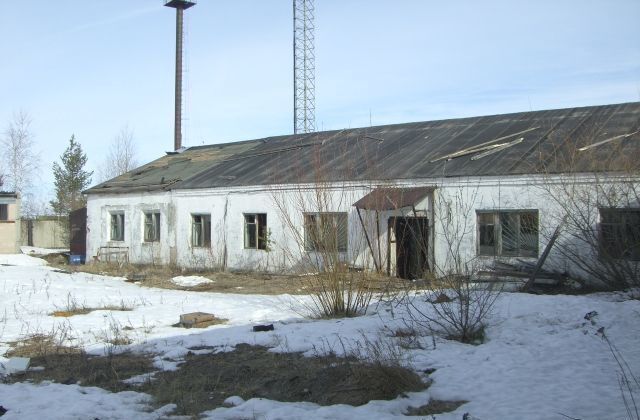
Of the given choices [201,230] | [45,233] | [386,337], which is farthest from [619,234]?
[45,233]

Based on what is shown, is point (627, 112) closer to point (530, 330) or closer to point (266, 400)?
point (530, 330)

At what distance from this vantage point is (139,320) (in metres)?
11.2

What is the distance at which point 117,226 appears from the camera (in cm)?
2627

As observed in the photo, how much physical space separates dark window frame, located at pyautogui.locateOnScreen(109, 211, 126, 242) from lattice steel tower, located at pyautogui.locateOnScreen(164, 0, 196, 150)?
9.62 m

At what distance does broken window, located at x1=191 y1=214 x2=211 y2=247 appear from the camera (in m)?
22.4

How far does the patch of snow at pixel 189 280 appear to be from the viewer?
18.2m

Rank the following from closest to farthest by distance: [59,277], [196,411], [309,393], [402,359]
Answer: [196,411] → [309,393] → [402,359] → [59,277]

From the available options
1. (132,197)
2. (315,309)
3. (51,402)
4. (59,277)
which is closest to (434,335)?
(315,309)

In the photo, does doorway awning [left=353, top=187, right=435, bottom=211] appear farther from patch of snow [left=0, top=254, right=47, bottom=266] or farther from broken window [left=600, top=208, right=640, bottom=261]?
patch of snow [left=0, top=254, right=47, bottom=266]

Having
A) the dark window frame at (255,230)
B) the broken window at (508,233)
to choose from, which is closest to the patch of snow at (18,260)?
the dark window frame at (255,230)

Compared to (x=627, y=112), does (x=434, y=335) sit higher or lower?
lower

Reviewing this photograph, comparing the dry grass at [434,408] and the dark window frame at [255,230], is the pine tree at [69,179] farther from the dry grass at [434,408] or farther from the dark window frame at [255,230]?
the dry grass at [434,408]

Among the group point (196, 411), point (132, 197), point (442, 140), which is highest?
point (442, 140)

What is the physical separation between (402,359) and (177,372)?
2.85 metres
